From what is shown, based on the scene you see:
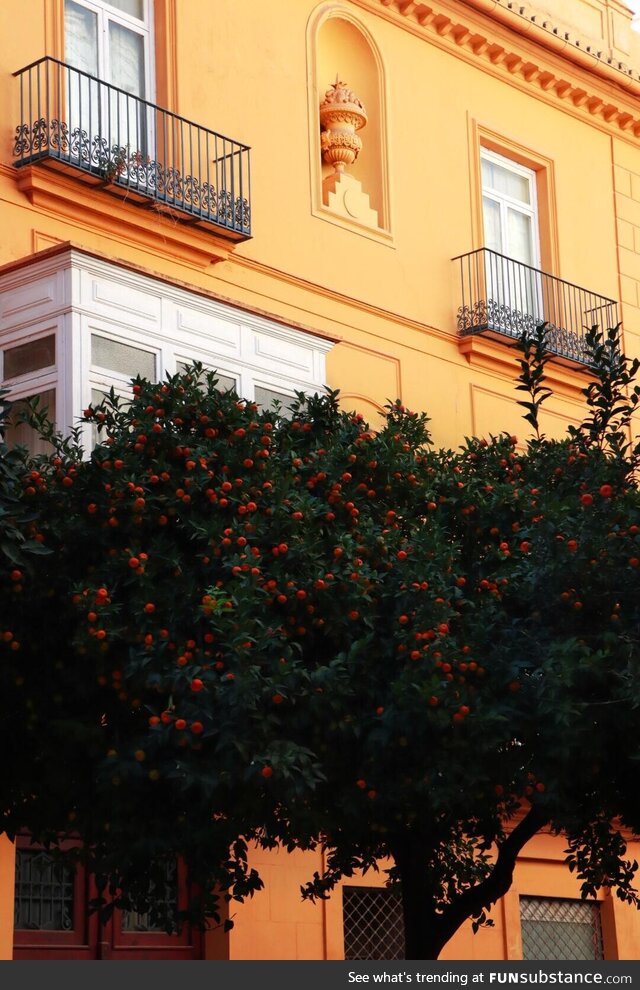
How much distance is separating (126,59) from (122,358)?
13.4 feet

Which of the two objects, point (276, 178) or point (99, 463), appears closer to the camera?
point (99, 463)

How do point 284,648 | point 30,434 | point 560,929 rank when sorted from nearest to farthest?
point 284,648 → point 30,434 → point 560,929

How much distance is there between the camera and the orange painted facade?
1487 centimetres

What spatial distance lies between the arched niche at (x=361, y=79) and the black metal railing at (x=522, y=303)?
1266 millimetres

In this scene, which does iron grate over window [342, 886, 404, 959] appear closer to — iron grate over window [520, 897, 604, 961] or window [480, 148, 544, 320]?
iron grate over window [520, 897, 604, 961]

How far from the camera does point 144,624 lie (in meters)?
10.0

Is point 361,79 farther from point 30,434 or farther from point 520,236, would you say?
point 30,434

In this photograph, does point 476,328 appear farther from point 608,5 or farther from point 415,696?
point 415,696

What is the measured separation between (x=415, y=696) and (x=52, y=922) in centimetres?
609

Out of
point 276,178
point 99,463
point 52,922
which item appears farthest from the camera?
point 276,178

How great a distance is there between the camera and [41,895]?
14.4 meters

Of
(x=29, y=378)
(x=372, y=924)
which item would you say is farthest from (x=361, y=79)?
(x=372, y=924)

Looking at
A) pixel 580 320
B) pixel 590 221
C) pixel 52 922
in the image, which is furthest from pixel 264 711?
pixel 590 221

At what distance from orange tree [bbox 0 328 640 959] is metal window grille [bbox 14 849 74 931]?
314 cm
